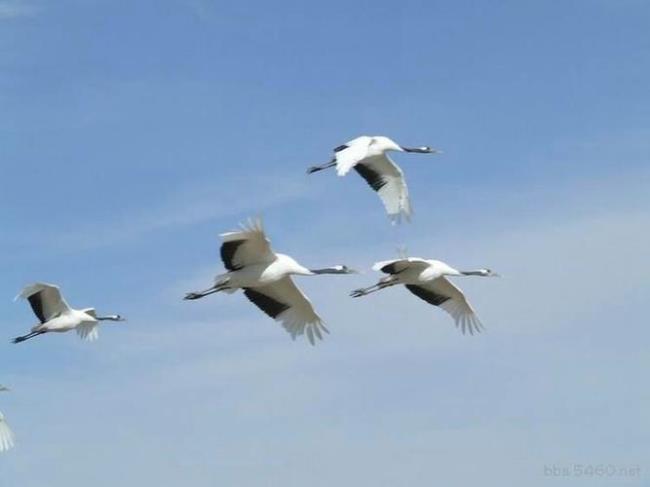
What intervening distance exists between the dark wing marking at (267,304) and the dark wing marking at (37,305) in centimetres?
718

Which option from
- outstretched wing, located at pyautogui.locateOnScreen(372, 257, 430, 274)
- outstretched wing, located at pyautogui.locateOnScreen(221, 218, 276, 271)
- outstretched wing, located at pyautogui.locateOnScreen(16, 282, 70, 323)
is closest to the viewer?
outstretched wing, located at pyautogui.locateOnScreen(221, 218, 276, 271)

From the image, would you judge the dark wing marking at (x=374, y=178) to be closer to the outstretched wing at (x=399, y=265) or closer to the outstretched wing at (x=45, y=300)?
the outstretched wing at (x=399, y=265)

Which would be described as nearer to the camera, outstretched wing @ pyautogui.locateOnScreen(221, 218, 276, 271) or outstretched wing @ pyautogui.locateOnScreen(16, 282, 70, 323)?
outstretched wing @ pyautogui.locateOnScreen(221, 218, 276, 271)

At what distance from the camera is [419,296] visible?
3616cm

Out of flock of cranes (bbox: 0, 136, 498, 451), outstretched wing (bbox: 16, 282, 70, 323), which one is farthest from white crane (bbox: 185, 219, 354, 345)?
outstretched wing (bbox: 16, 282, 70, 323)

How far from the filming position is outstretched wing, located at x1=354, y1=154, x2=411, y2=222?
34.5 m

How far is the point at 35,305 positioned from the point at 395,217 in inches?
343

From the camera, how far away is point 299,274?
1223 inches

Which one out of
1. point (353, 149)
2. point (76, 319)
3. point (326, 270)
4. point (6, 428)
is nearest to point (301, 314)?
point (326, 270)

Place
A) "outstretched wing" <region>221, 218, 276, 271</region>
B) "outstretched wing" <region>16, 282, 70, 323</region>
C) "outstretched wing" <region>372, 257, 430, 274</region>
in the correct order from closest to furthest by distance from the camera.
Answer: "outstretched wing" <region>221, 218, 276, 271</region>, "outstretched wing" <region>372, 257, 430, 274</region>, "outstretched wing" <region>16, 282, 70, 323</region>

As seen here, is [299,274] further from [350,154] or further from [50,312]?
[50,312]

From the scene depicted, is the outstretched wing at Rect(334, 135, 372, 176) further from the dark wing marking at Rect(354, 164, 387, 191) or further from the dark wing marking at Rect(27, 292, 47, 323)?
the dark wing marking at Rect(27, 292, 47, 323)

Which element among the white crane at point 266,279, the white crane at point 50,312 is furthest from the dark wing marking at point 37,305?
the white crane at point 266,279

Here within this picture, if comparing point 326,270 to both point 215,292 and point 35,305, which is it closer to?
point 215,292
